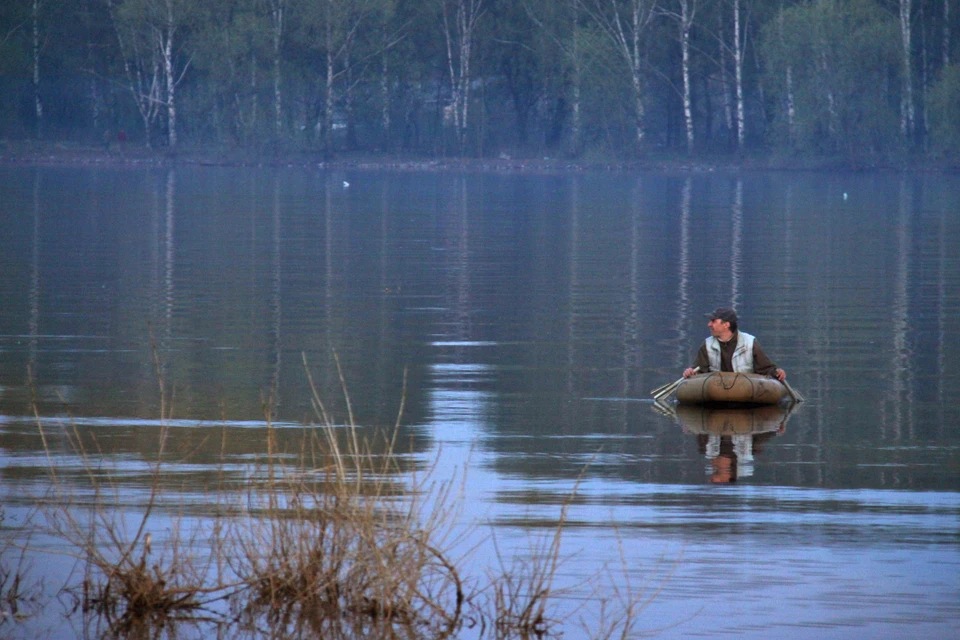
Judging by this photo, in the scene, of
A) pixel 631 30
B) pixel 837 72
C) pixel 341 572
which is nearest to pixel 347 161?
pixel 631 30

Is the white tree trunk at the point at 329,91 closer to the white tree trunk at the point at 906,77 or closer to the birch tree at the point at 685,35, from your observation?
the birch tree at the point at 685,35

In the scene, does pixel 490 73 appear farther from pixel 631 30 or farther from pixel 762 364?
pixel 762 364

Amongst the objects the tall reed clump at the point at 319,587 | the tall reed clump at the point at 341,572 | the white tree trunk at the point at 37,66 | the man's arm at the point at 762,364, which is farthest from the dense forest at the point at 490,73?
the tall reed clump at the point at 341,572

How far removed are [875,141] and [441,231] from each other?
4750cm

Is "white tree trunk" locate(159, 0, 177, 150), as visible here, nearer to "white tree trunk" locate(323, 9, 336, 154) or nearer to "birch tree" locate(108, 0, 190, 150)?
"birch tree" locate(108, 0, 190, 150)

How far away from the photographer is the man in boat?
15055 mm

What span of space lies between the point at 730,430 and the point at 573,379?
290 cm

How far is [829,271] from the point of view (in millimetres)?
29422

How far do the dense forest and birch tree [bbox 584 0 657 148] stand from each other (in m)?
0.14

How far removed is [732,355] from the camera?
1523cm

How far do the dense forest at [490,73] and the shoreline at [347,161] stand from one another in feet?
2.11

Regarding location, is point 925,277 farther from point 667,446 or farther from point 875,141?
point 875,141

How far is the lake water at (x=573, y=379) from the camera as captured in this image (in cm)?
977

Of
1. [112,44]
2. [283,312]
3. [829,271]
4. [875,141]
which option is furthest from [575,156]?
[283,312]
